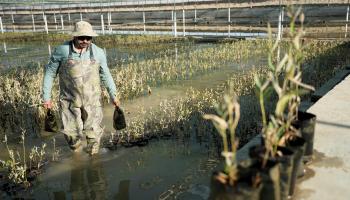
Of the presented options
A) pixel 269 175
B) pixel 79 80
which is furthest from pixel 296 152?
pixel 79 80

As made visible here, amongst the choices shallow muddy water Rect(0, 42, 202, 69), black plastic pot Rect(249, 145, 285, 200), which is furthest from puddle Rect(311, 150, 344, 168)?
shallow muddy water Rect(0, 42, 202, 69)

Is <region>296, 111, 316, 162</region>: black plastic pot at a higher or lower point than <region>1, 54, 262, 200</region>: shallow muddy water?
higher

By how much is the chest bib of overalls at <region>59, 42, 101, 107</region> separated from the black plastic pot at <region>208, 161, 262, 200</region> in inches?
Answer: 121

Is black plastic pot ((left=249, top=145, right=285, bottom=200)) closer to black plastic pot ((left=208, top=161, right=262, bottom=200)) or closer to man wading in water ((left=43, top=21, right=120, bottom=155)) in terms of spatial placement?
black plastic pot ((left=208, top=161, right=262, bottom=200))

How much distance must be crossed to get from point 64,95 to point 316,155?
335cm

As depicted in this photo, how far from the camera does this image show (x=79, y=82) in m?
4.81

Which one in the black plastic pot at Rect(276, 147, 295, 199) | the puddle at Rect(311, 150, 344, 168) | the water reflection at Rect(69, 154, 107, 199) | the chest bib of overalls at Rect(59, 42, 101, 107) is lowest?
the water reflection at Rect(69, 154, 107, 199)

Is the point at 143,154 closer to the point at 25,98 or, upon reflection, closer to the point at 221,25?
the point at 25,98

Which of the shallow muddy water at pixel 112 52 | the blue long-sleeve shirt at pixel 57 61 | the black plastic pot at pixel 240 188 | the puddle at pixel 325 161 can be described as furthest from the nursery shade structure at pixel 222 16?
the black plastic pot at pixel 240 188

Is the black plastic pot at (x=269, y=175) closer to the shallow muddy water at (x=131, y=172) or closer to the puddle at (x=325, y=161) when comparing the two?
the puddle at (x=325, y=161)

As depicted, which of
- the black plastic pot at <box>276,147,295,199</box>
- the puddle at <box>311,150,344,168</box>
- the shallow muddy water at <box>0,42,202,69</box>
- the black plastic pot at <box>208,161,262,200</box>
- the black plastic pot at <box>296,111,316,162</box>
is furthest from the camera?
the shallow muddy water at <box>0,42,202,69</box>

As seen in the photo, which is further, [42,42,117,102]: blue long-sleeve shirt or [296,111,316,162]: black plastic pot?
[42,42,117,102]: blue long-sleeve shirt

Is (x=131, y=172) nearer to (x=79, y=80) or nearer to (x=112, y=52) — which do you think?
(x=79, y=80)

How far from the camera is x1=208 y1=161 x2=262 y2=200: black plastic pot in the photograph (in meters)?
2.13
